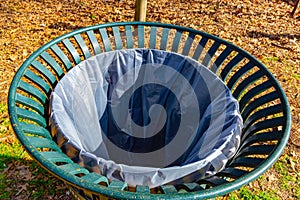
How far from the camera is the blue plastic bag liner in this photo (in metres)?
1.26

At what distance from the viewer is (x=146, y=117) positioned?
2.36 meters

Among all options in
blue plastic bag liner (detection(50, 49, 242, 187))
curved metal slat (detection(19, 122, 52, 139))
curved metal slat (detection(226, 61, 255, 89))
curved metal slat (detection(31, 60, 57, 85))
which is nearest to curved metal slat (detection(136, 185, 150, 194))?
blue plastic bag liner (detection(50, 49, 242, 187))

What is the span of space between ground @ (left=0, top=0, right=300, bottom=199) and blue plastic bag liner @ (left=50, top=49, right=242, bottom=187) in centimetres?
64

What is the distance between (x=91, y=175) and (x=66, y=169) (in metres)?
0.09

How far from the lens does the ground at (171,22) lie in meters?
2.44

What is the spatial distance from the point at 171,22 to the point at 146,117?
236cm

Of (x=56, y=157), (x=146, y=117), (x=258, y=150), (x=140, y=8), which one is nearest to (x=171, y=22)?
(x=140, y=8)

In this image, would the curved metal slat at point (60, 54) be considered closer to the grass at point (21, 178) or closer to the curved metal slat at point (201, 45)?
the curved metal slat at point (201, 45)

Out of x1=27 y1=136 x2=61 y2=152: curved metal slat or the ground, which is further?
the ground

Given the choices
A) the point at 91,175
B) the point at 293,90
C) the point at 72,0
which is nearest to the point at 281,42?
the point at 293,90

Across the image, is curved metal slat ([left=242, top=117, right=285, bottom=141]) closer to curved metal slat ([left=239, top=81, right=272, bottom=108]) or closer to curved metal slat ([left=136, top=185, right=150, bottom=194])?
curved metal slat ([left=239, top=81, right=272, bottom=108])

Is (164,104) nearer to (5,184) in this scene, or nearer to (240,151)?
(240,151)

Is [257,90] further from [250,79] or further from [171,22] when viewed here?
[171,22]

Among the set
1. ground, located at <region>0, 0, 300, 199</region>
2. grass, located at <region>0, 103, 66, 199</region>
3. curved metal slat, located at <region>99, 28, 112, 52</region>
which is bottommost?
grass, located at <region>0, 103, 66, 199</region>
